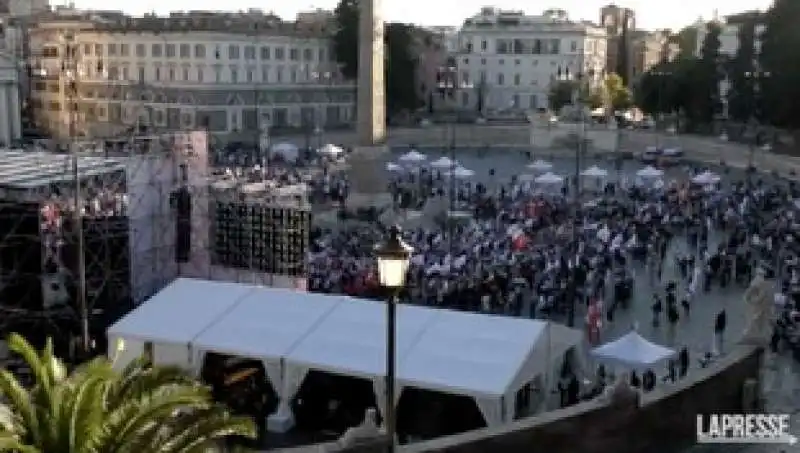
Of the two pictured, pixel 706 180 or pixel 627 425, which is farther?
pixel 706 180

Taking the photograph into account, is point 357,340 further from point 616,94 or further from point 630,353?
point 616,94

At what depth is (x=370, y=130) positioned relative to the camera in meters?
38.0

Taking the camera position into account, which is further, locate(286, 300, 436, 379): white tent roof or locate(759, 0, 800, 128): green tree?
locate(759, 0, 800, 128): green tree

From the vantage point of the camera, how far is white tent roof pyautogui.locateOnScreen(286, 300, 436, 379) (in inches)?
631

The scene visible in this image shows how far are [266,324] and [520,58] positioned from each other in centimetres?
8070

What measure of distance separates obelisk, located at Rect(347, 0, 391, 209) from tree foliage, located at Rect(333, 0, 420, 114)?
36.4m

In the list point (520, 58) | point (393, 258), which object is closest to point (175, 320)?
point (393, 258)

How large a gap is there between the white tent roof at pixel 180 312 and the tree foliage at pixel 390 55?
5629 cm

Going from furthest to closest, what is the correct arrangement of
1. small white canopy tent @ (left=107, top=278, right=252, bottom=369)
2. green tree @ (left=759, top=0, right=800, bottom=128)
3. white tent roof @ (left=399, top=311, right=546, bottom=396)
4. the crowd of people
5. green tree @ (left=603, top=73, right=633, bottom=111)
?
green tree @ (left=603, top=73, right=633, bottom=111) < green tree @ (left=759, top=0, right=800, bottom=128) < the crowd of people < small white canopy tent @ (left=107, top=278, right=252, bottom=369) < white tent roof @ (left=399, top=311, right=546, bottom=396)

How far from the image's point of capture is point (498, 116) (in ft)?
293

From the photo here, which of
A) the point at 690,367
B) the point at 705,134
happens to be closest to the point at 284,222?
the point at 690,367

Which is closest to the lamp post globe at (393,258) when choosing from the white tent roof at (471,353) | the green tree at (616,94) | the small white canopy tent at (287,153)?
the white tent roof at (471,353)

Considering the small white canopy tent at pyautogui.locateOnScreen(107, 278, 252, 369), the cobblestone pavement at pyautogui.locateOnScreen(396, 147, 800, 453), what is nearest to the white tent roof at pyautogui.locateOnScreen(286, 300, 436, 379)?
the small white canopy tent at pyautogui.locateOnScreen(107, 278, 252, 369)

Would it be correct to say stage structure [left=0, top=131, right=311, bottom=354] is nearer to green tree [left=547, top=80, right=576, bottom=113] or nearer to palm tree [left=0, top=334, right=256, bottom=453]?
palm tree [left=0, top=334, right=256, bottom=453]
